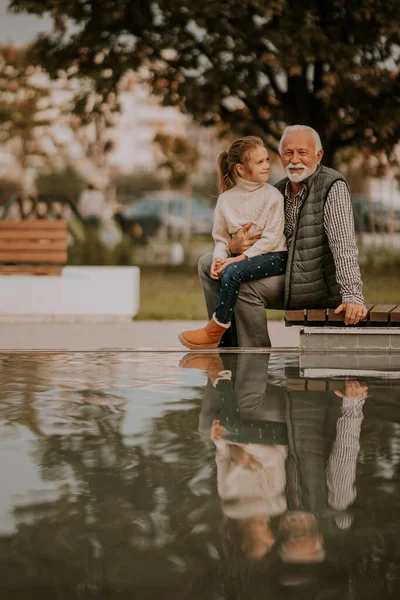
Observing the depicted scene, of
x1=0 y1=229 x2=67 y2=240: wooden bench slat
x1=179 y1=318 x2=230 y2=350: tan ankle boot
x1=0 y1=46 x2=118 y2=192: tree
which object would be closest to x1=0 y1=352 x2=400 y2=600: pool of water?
x1=179 y1=318 x2=230 y2=350: tan ankle boot

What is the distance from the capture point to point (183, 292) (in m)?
18.9

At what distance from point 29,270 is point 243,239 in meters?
7.84

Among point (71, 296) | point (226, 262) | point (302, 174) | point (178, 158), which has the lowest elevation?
point (71, 296)

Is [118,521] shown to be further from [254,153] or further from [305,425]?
[254,153]

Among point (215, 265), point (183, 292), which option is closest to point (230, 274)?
point (215, 265)

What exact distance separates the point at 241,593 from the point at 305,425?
1.58 meters

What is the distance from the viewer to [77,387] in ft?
14.9

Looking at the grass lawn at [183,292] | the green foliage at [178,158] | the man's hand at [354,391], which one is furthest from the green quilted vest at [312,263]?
the green foliage at [178,158]

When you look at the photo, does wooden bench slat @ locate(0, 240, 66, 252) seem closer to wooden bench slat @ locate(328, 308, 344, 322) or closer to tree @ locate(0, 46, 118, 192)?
wooden bench slat @ locate(328, 308, 344, 322)

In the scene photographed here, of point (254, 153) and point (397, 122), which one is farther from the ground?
point (397, 122)

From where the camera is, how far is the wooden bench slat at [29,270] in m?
13.5

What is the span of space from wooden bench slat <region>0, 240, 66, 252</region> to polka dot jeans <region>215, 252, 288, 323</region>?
26.9ft

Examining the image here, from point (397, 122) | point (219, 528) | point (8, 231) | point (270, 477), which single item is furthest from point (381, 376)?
point (397, 122)

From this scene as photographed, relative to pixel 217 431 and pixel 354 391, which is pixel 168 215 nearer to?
pixel 354 391
